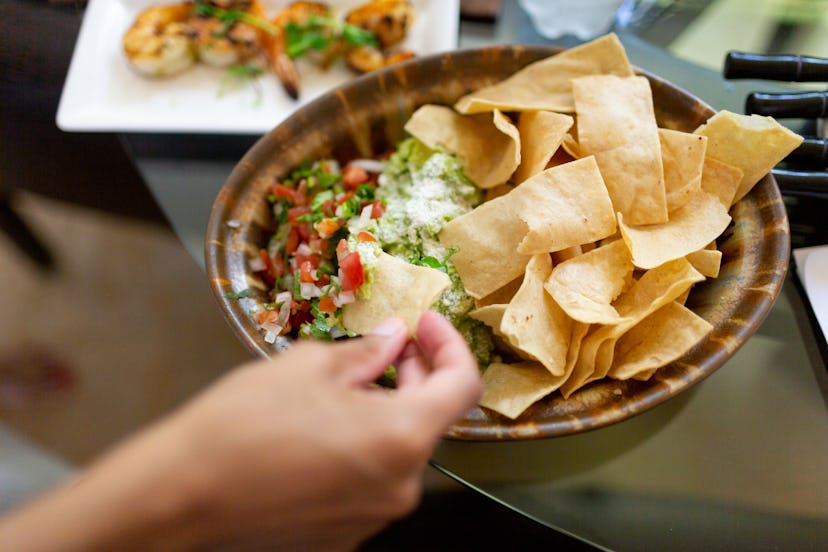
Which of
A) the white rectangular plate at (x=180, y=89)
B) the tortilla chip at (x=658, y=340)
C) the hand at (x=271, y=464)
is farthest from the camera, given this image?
the white rectangular plate at (x=180, y=89)

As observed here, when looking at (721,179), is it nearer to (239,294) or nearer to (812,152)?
(812,152)

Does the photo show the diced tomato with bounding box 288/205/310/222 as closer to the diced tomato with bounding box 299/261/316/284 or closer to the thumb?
the diced tomato with bounding box 299/261/316/284

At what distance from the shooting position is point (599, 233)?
0.96m

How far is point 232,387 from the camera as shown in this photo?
0.47 meters

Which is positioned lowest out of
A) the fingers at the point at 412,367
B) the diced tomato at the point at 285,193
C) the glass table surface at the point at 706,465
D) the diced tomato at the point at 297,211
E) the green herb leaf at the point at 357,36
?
the glass table surface at the point at 706,465

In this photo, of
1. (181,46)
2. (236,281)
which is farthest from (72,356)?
(236,281)

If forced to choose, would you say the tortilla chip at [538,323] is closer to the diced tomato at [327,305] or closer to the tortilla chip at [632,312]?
the tortilla chip at [632,312]

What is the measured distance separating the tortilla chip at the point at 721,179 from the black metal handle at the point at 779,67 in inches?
10.9

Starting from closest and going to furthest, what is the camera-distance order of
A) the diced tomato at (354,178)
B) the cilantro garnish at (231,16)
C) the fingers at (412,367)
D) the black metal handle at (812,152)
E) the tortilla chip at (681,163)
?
the fingers at (412,367), the tortilla chip at (681,163), the black metal handle at (812,152), the diced tomato at (354,178), the cilantro garnish at (231,16)

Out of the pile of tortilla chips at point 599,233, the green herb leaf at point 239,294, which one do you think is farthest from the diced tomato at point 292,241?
the pile of tortilla chips at point 599,233

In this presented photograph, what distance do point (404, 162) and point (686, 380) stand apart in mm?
614

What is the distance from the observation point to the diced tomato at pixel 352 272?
0.96 meters

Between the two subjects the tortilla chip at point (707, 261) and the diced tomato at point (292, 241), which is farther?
the diced tomato at point (292, 241)

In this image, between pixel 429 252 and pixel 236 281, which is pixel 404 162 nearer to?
pixel 429 252
